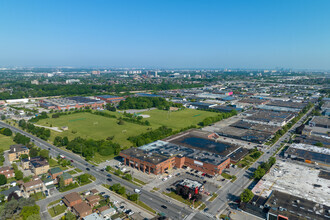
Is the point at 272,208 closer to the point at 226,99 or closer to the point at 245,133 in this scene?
the point at 245,133

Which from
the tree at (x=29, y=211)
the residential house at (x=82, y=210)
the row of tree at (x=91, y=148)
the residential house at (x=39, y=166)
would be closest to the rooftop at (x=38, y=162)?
the residential house at (x=39, y=166)

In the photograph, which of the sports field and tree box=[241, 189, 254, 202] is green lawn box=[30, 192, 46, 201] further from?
tree box=[241, 189, 254, 202]

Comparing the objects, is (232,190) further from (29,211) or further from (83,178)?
(29,211)

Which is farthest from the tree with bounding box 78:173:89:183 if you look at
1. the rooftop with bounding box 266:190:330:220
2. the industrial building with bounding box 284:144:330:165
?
the industrial building with bounding box 284:144:330:165

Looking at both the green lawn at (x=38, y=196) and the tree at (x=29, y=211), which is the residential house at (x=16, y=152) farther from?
the tree at (x=29, y=211)

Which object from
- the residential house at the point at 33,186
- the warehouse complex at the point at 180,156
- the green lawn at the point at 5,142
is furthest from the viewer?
the green lawn at the point at 5,142
